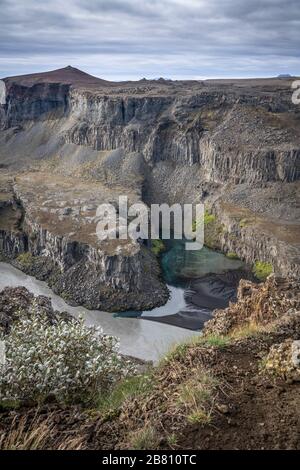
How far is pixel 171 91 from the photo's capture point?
10812 centimetres

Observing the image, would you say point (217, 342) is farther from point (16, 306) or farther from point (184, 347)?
point (16, 306)

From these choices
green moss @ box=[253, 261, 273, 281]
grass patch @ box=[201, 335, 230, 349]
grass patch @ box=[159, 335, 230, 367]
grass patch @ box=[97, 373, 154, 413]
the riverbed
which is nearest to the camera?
grass patch @ box=[97, 373, 154, 413]

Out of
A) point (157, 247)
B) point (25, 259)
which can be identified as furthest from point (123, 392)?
point (157, 247)

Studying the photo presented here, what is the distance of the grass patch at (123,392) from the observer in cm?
1040

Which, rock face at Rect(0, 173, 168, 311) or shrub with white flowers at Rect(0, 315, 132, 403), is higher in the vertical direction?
shrub with white flowers at Rect(0, 315, 132, 403)

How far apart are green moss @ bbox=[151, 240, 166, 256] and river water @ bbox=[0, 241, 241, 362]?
1080 millimetres

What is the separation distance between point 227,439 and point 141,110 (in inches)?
3780

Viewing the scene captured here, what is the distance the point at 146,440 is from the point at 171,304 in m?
43.3

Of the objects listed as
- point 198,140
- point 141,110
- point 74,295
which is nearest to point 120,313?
point 74,295

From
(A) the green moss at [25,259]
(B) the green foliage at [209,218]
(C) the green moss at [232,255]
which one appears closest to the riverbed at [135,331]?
(A) the green moss at [25,259]

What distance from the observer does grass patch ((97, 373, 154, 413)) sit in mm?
10398

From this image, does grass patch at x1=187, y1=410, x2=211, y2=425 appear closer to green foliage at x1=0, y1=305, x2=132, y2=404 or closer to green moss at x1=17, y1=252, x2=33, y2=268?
green foliage at x1=0, y1=305, x2=132, y2=404

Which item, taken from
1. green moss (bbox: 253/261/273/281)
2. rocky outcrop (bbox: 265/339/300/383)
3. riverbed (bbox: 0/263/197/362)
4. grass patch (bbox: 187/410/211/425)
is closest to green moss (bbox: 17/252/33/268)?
riverbed (bbox: 0/263/197/362)

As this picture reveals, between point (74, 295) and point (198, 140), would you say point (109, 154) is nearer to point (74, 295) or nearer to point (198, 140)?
point (198, 140)
